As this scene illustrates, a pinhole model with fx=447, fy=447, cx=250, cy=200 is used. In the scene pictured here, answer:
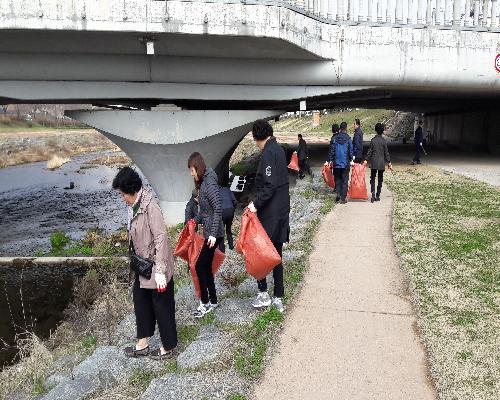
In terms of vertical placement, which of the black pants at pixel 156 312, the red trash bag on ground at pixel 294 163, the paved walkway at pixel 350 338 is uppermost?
the red trash bag on ground at pixel 294 163

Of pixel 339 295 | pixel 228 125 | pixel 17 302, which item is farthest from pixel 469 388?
pixel 228 125

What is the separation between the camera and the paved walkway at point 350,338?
150 inches

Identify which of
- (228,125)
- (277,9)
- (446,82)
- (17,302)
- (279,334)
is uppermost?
(277,9)

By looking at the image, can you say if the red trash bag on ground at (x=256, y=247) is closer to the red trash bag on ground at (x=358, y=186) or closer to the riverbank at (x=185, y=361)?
the riverbank at (x=185, y=361)

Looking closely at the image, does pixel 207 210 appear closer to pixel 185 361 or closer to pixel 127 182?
pixel 127 182

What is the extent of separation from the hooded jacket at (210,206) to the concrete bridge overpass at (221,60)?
24.7ft

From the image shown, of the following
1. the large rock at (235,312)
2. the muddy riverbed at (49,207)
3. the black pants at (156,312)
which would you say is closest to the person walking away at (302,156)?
the muddy riverbed at (49,207)

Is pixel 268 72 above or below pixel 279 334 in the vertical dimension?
above

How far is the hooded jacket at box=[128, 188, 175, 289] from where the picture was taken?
4.19 metres

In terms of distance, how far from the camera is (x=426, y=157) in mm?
21641

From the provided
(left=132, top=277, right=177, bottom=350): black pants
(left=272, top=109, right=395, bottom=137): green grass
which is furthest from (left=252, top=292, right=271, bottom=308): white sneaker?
(left=272, top=109, right=395, bottom=137): green grass

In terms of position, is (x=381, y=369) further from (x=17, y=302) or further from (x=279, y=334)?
(x=17, y=302)

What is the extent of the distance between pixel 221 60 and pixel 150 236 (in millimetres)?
10252

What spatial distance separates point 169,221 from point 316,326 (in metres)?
10.4
